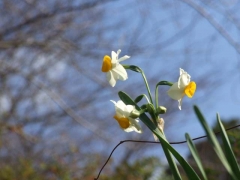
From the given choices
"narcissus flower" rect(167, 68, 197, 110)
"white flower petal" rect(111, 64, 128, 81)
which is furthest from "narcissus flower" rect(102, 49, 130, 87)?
"narcissus flower" rect(167, 68, 197, 110)

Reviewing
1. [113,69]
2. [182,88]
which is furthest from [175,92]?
[113,69]

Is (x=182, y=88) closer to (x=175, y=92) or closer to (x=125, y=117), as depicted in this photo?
(x=175, y=92)

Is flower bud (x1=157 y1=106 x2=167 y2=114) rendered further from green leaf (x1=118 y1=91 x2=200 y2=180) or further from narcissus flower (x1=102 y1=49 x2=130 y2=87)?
narcissus flower (x1=102 y1=49 x2=130 y2=87)

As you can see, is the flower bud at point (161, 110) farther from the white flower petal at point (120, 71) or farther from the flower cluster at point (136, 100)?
the white flower petal at point (120, 71)

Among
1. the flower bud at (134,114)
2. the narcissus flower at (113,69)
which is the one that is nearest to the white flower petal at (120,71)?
the narcissus flower at (113,69)

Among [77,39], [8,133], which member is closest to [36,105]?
[8,133]

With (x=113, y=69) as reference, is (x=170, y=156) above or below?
below

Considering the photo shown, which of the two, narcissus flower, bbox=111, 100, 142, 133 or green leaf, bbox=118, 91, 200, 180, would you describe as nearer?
green leaf, bbox=118, 91, 200, 180

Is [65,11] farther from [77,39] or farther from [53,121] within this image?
[53,121]

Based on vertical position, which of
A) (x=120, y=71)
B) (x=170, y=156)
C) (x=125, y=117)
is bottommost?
(x=170, y=156)

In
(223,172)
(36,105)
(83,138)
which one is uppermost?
(36,105)

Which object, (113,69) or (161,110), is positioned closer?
(161,110)
